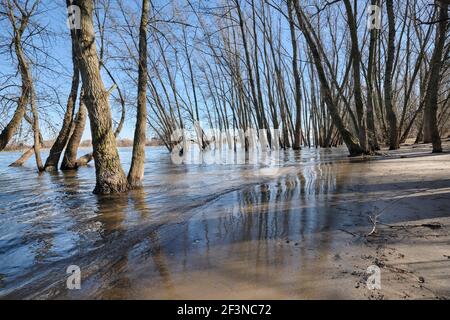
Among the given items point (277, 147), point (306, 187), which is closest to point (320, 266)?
point (306, 187)

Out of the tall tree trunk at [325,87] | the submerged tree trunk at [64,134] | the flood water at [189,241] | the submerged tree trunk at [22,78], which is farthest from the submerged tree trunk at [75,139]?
the tall tree trunk at [325,87]

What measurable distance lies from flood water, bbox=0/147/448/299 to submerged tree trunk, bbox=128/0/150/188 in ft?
3.97

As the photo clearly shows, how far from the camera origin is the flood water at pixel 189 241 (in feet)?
7.22

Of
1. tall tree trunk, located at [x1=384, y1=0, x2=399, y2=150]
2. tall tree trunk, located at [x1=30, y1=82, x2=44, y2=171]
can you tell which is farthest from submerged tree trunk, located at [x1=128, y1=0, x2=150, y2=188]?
tall tree trunk, located at [x1=384, y1=0, x2=399, y2=150]

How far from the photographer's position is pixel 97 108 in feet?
20.8

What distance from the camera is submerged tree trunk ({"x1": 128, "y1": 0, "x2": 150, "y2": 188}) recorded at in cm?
710

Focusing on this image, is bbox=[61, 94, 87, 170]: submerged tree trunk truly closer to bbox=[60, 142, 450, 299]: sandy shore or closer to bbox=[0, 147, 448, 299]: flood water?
bbox=[0, 147, 448, 299]: flood water

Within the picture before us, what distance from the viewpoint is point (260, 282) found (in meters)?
2.14

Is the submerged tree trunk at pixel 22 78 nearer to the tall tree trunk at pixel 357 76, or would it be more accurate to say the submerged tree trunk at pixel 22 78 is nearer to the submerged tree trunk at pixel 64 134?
the submerged tree trunk at pixel 64 134

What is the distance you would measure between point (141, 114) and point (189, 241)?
4.78m

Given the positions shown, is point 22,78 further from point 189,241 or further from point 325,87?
point 325,87

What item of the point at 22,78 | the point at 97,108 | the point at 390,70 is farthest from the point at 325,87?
the point at 22,78

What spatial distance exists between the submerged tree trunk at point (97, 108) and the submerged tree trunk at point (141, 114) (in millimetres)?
487
